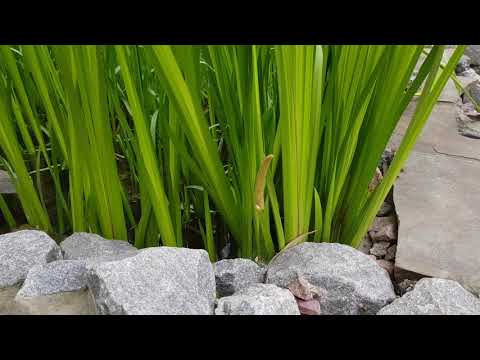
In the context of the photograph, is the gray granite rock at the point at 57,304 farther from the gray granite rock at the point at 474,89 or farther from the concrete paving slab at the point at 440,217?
the gray granite rock at the point at 474,89

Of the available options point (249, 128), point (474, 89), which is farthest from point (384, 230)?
point (474, 89)

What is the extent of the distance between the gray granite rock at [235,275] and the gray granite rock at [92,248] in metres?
0.18

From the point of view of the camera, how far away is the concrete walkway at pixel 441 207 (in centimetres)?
110

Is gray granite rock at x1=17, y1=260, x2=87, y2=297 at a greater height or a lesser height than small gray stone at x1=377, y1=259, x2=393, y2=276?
greater

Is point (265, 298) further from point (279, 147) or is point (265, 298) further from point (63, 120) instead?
point (63, 120)

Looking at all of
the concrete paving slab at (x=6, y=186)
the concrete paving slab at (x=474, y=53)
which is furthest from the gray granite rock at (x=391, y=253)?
the concrete paving slab at (x=474, y=53)

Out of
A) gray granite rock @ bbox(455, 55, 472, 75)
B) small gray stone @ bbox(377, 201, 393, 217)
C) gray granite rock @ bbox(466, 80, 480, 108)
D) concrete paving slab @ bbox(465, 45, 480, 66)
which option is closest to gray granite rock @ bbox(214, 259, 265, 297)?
small gray stone @ bbox(377, 201, 393, 217)

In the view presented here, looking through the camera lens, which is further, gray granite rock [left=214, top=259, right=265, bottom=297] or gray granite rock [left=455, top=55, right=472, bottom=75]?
gray granite rock [left=455, top=55, right=472, bottom=75]

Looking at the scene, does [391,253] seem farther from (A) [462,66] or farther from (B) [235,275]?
(A) [462,66]

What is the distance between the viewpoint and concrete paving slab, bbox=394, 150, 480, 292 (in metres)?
1.09

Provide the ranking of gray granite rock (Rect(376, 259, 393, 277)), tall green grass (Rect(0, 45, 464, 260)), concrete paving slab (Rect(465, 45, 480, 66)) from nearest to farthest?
tall green grass (Rect(0, 45, 464, 260))
gray granite rock (Rect(376, 259, 393, 277))
concrete paving slab (Rect(465, 45, 480, 66))

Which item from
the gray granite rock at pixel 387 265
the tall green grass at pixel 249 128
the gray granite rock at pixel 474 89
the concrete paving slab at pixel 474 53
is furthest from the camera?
the concrete paving slab at pixel 474 53

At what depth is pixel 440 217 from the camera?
4.25 feet

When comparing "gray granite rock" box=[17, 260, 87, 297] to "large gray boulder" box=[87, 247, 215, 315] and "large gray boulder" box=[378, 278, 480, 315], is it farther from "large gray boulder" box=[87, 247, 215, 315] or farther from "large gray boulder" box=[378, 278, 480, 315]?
"large gray boulder" box=[378, 278, 480, 315]
